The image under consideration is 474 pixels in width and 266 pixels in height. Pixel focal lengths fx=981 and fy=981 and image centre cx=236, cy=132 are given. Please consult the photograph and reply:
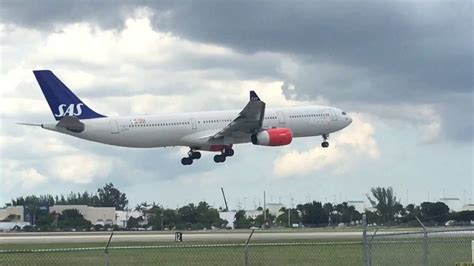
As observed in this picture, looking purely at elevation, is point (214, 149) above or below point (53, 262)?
above

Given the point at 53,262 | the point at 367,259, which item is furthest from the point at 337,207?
the point at 367,259

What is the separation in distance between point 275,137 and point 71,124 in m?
14.2

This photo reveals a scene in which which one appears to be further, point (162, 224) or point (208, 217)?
point (208, 217)

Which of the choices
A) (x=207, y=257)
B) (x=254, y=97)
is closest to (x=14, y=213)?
(x=254, y=97)

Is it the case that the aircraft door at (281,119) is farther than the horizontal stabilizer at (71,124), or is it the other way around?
the aircraft door at (281,119)

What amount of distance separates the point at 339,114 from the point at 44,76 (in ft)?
73.9

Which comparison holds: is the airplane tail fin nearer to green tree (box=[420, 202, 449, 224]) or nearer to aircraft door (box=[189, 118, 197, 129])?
aircraft door (box=[189, 118, 197, 129])

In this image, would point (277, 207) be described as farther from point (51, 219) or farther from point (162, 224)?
point (162, 224)

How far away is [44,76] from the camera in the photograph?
72125 mm

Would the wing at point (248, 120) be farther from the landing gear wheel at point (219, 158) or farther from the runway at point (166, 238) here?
the runway at point (166, 238)

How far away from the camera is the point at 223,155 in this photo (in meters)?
73.6

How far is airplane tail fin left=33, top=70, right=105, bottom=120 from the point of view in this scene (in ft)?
232

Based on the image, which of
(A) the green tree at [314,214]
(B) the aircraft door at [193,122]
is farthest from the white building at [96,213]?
(B) the aircraft door at [193,122]

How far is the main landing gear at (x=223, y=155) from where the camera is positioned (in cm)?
7336
